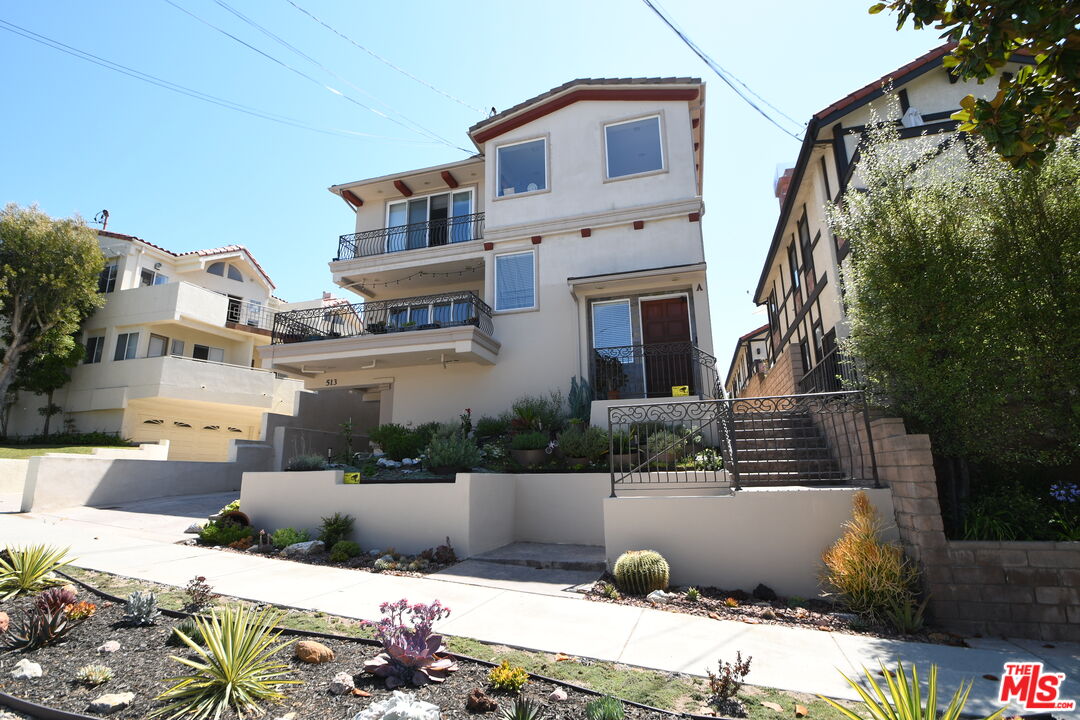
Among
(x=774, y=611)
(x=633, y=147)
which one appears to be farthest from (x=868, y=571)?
(x=633, y=147)

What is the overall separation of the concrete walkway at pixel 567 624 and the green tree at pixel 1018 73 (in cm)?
412

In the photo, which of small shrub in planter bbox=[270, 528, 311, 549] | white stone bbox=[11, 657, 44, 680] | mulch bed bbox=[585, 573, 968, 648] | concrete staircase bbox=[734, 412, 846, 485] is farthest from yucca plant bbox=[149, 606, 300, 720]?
concrete staircase bbox=[734, 412, 846, 485]

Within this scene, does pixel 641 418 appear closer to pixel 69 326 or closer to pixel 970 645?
pixel 970 645

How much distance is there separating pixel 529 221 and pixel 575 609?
11.2m

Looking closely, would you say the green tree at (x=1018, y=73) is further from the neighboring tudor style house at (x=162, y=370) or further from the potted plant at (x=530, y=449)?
the neighboring tudor style house at (x=162, y=370)

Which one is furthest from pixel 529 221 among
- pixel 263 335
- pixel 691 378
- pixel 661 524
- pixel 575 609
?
pixel 263 335

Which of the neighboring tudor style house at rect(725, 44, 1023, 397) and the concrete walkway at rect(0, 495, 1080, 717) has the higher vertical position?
the neighboring tudor style house at rect(725, 44, 1023, 397)

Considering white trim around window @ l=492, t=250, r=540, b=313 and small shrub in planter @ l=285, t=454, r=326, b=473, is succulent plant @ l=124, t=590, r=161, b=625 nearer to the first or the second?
small shrub in planter @ l=285, t=454, r=326, b=473

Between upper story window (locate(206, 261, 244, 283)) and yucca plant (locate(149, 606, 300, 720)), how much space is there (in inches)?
1061

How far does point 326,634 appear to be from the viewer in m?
4.46

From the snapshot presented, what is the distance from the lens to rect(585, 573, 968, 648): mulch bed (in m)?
5.14

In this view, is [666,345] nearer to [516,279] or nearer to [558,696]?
[516,279]

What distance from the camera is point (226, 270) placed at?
2675 cm

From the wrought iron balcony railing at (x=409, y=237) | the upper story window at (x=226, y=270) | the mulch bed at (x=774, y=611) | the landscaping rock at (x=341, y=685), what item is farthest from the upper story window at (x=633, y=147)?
the upper story window at (x=226, y=270)
